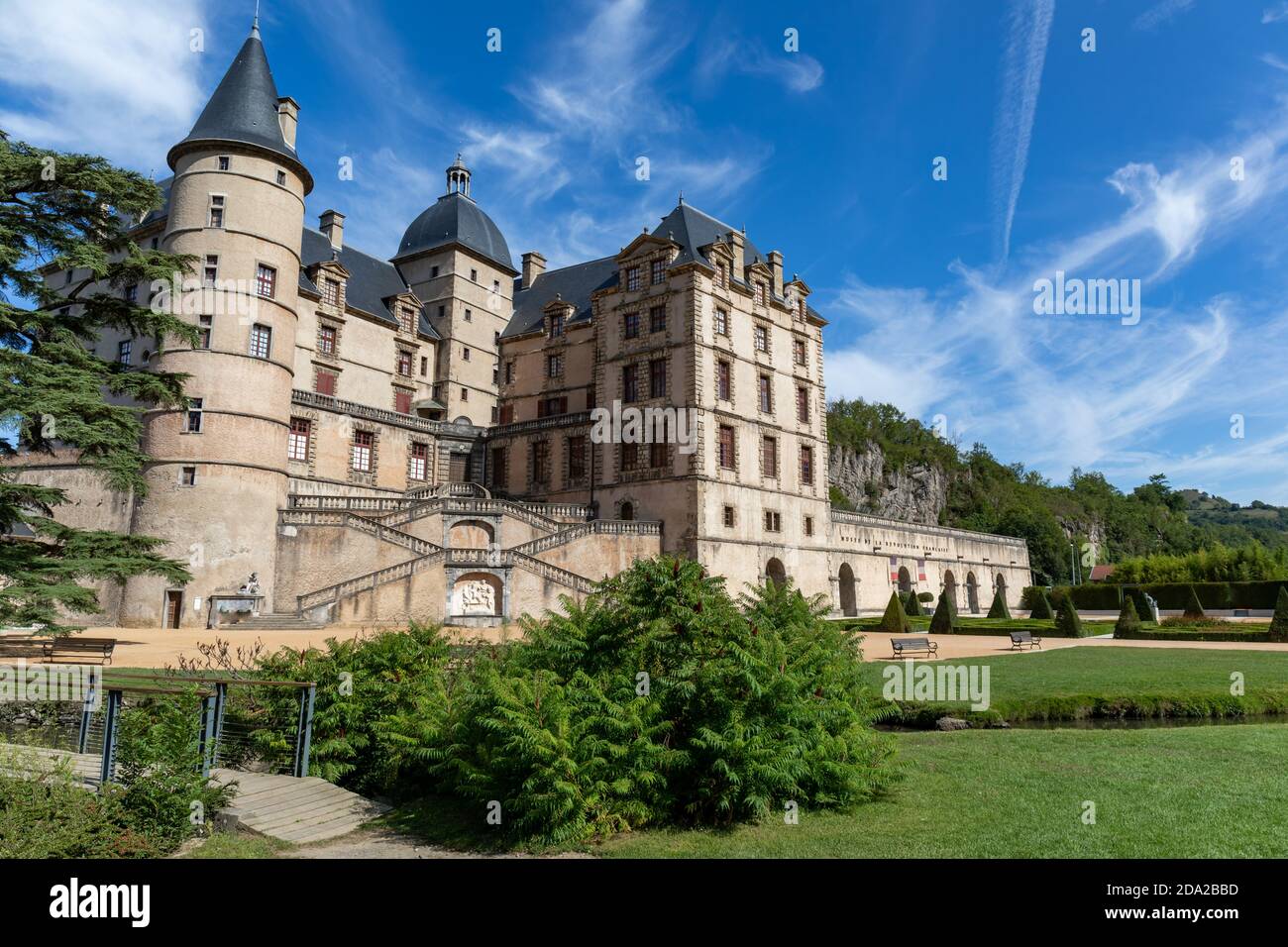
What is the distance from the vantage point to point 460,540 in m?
33.8

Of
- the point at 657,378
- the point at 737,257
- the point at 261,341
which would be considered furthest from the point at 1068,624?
the point at 261,341

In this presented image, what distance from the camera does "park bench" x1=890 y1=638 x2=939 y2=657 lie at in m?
23.4

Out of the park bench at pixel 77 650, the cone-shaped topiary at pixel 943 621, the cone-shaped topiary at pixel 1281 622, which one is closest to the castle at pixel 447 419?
the cone-shaped topiary at pixel 943 621

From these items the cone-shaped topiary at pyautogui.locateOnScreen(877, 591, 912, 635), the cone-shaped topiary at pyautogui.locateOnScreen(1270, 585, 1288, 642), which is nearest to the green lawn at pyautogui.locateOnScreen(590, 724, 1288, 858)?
the cone-shaped topiary at pyautogui.locateOnScreen(1270, 585, 1288, 642)

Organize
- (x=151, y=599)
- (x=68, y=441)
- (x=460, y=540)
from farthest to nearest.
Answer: (x=460, y=540) < (x=151, y=599) < (x=68, y=441)

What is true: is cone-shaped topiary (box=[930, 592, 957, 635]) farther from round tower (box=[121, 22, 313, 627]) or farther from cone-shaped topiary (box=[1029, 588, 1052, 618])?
round tower (box=[121, 22, 313, 627])

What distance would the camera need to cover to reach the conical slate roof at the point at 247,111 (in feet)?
105

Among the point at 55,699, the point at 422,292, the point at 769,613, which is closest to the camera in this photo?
the point at 769,613

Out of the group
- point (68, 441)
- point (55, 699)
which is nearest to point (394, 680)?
point (55, 699)

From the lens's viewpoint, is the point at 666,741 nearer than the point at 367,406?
Yes

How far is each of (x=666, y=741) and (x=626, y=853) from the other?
140 centimetres

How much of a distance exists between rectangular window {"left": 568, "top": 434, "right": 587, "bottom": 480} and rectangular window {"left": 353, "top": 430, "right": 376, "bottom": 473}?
9844 millimetres

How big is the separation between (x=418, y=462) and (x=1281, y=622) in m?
38.2
